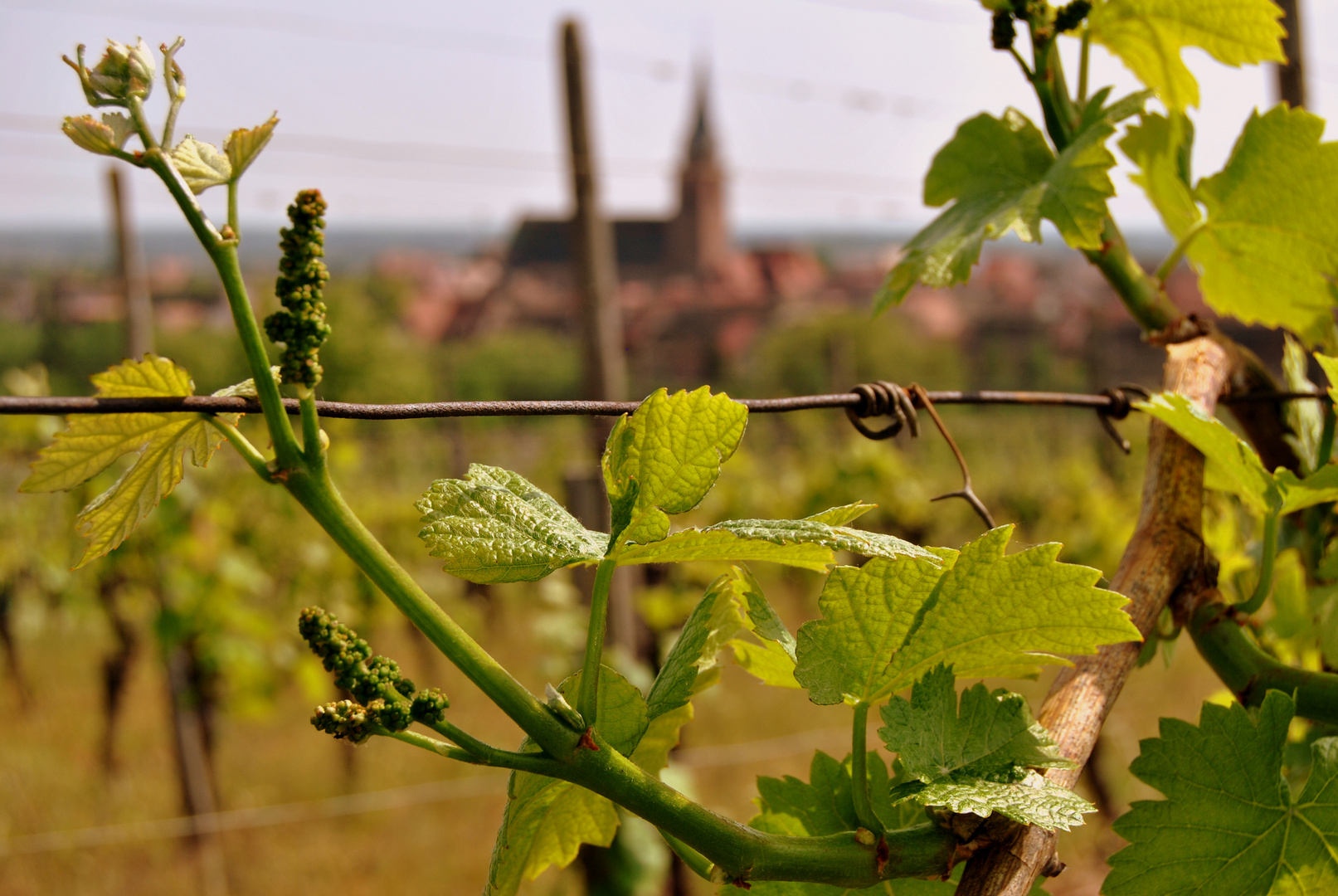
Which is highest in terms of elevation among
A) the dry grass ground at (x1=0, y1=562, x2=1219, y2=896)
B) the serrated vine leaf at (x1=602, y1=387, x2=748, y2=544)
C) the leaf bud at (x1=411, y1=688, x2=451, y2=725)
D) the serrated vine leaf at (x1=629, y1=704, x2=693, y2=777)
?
the serrated vine leaf at (x1=602, y1=387, x2=748, y2=544)

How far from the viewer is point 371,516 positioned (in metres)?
8.92

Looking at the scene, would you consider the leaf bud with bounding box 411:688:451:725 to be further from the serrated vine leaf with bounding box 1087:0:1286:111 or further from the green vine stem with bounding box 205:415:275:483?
the serrated vine leaf with bounding box 1087:0:1286:111

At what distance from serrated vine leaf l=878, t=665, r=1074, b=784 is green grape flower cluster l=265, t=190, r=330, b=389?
45 centimetres

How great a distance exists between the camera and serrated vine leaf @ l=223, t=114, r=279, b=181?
61cm

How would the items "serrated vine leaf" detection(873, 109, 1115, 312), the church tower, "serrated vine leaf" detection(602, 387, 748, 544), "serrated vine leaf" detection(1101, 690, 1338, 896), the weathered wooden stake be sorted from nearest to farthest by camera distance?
1. "serrated vine leaf" detection(602, 387, 748, 544)
2. "serrated vine leaf" detection(1101, 690, 1338, 896)
3. "serrated vine leaf" detection(873, 109, 1115, 312)
4. the weathered wooden stake
5. the church tower

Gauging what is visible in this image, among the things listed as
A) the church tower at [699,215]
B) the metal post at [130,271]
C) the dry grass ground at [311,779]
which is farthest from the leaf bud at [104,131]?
the church tower at [699,215]

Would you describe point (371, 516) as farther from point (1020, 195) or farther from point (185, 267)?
point (185, 267)

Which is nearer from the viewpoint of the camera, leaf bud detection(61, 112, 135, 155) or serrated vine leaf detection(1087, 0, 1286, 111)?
leaf bud detection(61, 112, 135, 155)

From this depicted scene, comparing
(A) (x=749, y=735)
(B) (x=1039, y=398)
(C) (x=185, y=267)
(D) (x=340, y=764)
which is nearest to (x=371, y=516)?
(D) (x=340, y=764)

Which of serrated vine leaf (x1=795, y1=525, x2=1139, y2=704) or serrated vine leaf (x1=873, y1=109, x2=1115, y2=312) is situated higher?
serrated vine leaf (x1=873, y1=109, x2=1115, y2=312)

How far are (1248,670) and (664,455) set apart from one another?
66cm

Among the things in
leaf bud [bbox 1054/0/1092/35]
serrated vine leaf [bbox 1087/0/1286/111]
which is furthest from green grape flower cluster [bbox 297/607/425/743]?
serrated vine leaf [bbox 1087/0/1286/111]

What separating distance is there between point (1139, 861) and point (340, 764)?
690 cm

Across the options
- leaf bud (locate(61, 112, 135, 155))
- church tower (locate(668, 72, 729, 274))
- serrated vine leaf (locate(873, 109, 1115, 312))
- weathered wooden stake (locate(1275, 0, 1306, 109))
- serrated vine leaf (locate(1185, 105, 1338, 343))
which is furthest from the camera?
church tower (locate(668, 72, 729, 274))
